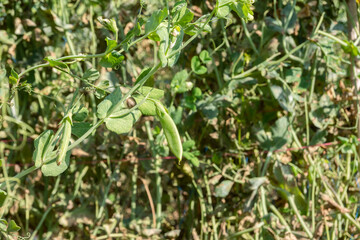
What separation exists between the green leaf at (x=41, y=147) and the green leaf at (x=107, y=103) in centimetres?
6

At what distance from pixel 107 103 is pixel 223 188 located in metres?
0.64

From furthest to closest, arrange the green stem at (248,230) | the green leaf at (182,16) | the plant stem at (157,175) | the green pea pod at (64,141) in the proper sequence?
the plant stem at (157,175) < the green stem at (248,230) < the green leaf at (182,16) < the green pea pod at (64,141)

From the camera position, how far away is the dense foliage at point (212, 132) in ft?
3.86

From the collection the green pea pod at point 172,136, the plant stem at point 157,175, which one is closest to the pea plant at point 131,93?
the green pea pod at point 172,136

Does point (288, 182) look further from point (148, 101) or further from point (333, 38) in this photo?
point (148, 101)

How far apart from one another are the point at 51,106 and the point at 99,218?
13.8 inches

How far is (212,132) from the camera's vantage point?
1.27 meters

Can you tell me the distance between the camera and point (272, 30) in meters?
1.22

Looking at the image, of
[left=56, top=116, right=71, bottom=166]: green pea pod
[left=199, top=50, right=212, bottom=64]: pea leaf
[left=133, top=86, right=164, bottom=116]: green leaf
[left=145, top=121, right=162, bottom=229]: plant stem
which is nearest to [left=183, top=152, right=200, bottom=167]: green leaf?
[left=145, top=121, right=162, bottom=229]: plant stem

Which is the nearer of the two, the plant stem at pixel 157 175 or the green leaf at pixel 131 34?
the green leaf at pixel 131 34

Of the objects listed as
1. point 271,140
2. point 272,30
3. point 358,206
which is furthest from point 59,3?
point 358,206

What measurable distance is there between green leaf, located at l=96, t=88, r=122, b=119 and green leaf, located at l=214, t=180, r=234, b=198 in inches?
24.6

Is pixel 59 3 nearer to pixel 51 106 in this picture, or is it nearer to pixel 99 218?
pixel 51 106

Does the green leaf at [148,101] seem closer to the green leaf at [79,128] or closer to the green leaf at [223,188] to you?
the green leaf at [79,128]
